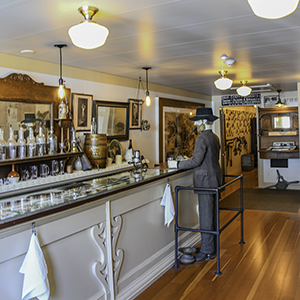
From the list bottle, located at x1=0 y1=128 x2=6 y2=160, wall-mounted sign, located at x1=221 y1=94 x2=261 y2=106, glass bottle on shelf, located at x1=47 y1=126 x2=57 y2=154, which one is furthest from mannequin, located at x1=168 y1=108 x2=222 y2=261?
wall-mounted sign, located at x1=221 y1=94 x2=261 y2=106

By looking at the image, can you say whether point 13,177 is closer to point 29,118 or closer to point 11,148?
point 11,148

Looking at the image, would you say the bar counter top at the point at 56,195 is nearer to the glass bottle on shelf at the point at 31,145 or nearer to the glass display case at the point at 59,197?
the glass display case at the point at 59,197

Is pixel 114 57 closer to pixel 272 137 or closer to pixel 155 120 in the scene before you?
pixel 155 120

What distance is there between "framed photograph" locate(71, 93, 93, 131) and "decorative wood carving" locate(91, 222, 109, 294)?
2.61 meters

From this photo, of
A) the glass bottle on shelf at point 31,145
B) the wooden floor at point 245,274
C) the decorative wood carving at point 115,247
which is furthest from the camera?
the glass bottle on shelf at point 31,145

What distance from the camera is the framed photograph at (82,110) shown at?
4.98m

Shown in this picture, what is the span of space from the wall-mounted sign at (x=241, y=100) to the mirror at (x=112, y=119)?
3.95m

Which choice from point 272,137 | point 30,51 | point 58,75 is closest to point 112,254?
point 30,51

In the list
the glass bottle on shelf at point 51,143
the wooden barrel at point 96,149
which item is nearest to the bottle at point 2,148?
the glass bottle on shelf at point 51,143

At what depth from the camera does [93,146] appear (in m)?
4.86

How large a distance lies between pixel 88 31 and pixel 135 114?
364 cm

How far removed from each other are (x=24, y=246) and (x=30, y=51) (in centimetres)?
266

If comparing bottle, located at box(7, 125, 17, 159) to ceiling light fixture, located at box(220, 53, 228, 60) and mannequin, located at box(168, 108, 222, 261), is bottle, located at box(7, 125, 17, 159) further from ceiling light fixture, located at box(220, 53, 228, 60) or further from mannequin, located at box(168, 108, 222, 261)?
ceiling light fixture, located at box(220, 53, 228, 60)

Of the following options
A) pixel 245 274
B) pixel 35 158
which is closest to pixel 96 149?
pixel 35 158
